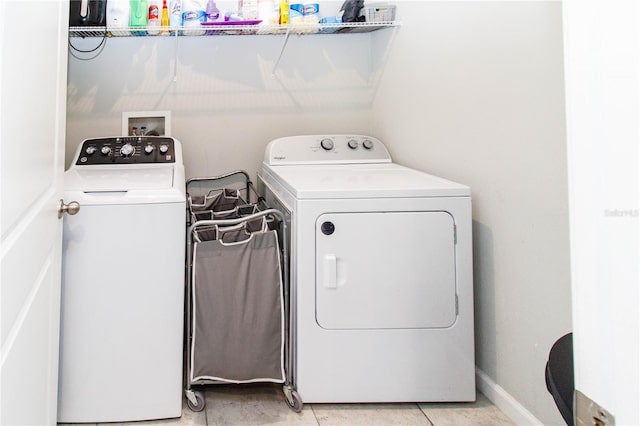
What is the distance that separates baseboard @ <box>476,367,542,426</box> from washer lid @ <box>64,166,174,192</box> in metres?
1.38

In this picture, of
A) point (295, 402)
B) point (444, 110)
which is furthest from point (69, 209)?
point (444, 110)

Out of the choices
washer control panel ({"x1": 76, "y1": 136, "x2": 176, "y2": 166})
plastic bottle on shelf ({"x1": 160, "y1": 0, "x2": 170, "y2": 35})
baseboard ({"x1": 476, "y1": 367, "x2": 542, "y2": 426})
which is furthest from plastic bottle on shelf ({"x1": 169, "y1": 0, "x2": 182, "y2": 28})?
baseboard ({"x1": 476, "y1": 367, "x2": 542, "y2": 426})

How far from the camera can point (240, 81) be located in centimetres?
290

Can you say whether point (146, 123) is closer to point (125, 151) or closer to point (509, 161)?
point (125, 151)

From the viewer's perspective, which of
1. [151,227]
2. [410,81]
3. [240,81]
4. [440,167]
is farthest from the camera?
[240,81]

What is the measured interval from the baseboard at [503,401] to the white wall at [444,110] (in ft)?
0.07

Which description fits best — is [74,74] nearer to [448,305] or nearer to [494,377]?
[448,305]

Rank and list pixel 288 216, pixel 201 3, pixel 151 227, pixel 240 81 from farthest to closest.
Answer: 1. pixel 240 81
2. pixel 201 3
3. pixel 288 216
4. pixel 151 227

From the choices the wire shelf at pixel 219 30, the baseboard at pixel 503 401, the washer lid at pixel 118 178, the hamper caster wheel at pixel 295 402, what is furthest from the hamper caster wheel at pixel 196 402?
the wire shelf at pixel 219 30

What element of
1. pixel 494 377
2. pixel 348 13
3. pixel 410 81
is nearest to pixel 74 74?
pixel 348 13

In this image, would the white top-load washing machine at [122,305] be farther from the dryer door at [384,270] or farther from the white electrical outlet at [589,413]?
the white electrical outlet at [589,413]

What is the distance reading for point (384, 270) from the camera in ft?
5.63

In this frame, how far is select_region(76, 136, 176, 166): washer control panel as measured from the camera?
2275 millimetres

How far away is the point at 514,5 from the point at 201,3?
173 centimetres
